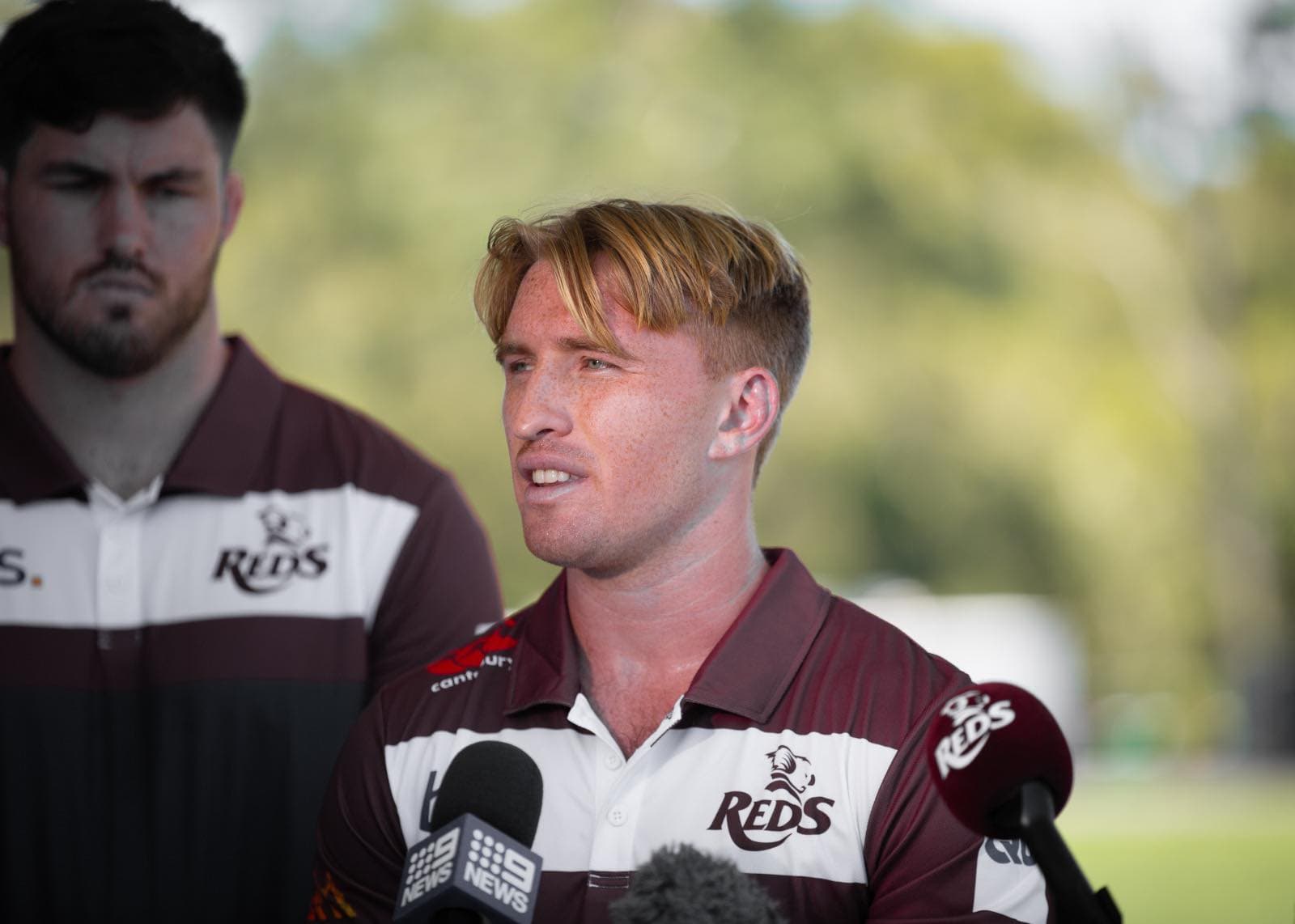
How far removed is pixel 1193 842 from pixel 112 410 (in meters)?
12.1

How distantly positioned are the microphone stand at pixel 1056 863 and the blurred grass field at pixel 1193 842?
6166 millimetres

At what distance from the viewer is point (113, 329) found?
11.7ft

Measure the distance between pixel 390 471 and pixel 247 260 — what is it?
64.9 ft

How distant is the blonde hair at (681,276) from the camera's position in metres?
2.96

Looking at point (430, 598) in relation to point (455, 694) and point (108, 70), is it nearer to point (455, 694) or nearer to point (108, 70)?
point (455, 694)

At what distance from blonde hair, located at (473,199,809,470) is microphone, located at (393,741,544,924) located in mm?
836

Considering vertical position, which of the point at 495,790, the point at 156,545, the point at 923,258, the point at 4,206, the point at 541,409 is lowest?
the point at 495,790

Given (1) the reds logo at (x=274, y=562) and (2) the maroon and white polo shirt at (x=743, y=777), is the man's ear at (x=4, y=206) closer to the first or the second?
(1) the reds logo at (x=274, y=562)

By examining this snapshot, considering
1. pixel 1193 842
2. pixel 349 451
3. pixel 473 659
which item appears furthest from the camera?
pixel 1193 842

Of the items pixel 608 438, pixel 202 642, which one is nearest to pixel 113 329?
pixel 202 642

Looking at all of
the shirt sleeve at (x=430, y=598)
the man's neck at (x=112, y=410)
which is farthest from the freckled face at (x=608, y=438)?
the man's neck at (x=112, y=410)

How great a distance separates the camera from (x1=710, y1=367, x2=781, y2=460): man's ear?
120 inches

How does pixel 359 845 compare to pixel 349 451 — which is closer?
pixel 359 845

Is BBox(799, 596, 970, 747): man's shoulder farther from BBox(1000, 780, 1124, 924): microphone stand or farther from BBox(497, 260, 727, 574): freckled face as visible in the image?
BBox(1000, 780, 1124, 924): microphone stand
